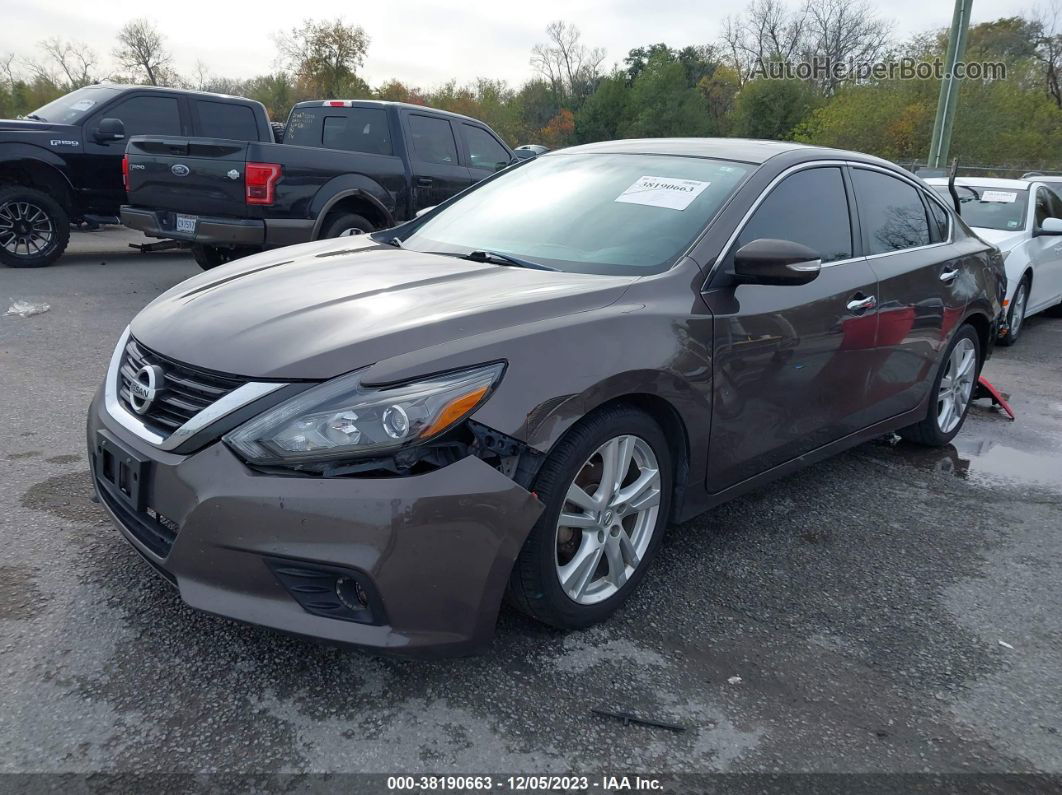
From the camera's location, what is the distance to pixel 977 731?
2.46 metres

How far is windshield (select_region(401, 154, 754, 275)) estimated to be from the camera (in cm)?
325

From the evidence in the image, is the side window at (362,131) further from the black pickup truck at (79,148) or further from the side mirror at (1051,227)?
the side mirror at (1051,227)

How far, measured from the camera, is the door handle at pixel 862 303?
12.2ft

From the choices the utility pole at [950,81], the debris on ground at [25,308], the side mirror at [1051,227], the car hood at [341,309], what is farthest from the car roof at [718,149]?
the utility pole at [950,81]

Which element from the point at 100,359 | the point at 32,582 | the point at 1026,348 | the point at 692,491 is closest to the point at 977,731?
the point at 692,491

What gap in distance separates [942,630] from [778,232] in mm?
1608

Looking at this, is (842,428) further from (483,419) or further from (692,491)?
(483,419)

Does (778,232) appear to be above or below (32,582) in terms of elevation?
above

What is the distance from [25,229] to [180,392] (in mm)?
8886

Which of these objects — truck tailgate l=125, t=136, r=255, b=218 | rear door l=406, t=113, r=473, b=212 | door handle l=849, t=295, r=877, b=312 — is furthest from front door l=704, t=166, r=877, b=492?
rear door l=406, t=113, r=473, b=212

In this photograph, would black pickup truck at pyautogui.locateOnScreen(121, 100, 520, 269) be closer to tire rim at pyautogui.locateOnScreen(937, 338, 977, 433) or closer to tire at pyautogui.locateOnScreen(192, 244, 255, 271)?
tire at pyautogui.locateOnScreen(192, 244, 255, 271)

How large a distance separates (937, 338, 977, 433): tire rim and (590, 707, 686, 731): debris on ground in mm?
3197

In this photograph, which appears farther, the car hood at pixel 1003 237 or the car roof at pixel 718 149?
the car hood at pixel 1003 237

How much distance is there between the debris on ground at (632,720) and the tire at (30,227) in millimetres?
9672
